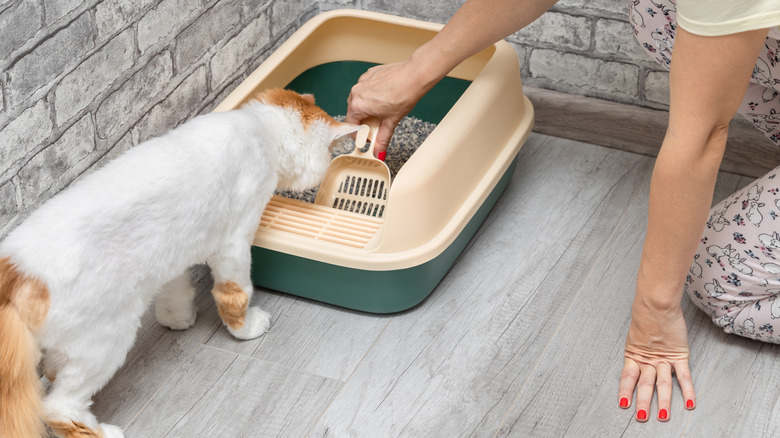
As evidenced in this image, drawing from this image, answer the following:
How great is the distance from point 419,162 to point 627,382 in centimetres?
48

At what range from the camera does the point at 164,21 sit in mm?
1504

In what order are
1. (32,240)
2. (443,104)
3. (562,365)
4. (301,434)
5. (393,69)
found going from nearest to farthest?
(32,240)
(301,434)
(562,365)
(393,69)
(443,104)

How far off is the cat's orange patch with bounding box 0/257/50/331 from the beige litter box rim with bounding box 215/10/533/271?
404 millimetres

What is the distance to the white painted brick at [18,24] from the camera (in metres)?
1.17

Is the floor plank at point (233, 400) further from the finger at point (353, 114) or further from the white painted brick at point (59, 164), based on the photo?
the finger at point (353, 114)

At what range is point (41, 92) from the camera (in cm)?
126

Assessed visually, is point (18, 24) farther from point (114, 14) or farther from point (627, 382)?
point (627, 382)

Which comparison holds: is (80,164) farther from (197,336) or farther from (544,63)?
(544,63)

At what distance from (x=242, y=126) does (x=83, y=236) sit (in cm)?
30

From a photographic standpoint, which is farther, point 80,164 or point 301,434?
point 80,164

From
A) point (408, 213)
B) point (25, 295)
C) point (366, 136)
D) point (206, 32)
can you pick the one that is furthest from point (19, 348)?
point (206, 32)

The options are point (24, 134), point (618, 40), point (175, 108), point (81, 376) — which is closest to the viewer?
point (81, 376)

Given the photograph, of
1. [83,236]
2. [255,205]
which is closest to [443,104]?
[255,205]

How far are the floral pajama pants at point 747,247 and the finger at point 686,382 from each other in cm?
12
